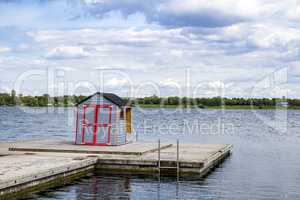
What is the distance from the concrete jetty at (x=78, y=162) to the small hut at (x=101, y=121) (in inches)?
29.4

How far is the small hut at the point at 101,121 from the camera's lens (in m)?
23.2

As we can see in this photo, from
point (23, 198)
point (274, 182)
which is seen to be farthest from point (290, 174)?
point (23, 198)

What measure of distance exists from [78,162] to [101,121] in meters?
5.33

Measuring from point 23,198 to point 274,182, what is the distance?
9.82 metres

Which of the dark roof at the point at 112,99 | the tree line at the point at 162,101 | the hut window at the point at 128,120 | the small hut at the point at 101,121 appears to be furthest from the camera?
the tree line at the point at 162,101

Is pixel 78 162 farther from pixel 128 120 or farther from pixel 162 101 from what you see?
pixel 162 101

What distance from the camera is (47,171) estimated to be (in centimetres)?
1577

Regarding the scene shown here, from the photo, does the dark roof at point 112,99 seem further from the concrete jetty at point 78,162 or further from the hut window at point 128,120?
the concrete jetty at point 78,162

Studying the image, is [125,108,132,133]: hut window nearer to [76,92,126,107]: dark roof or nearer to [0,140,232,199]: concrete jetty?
[76,92,126,107]: dark roof

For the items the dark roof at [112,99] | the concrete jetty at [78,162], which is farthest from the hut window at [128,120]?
the concrete jetty at [78,162]

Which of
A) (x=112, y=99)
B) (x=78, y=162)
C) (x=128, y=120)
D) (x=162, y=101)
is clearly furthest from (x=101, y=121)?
(x=162, y=101)

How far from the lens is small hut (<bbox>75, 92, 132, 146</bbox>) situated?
23.2 m

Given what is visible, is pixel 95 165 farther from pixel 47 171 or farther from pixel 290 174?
pixel 290 174

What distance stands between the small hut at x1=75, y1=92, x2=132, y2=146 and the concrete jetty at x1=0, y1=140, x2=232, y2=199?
748mm
